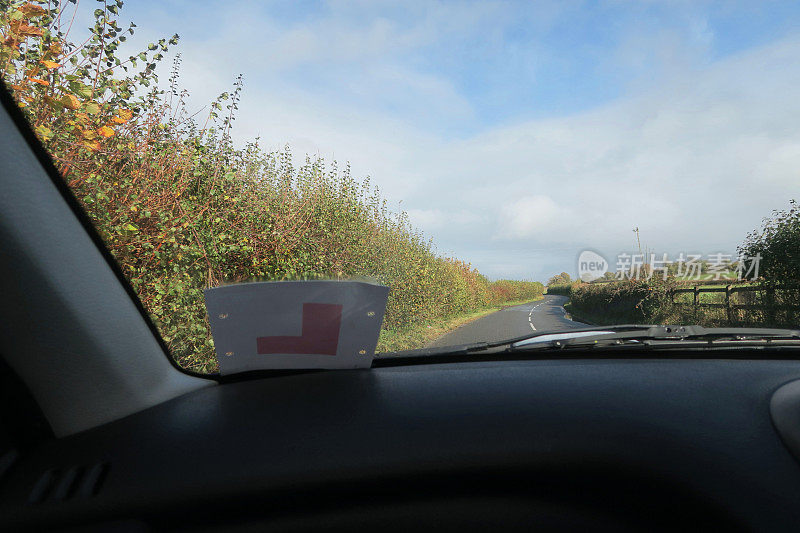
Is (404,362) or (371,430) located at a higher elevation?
(404,362)

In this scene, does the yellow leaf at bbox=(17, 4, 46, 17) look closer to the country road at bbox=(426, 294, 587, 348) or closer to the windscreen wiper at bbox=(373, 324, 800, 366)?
the windscreen wiper at bbox=(373, 324, 800, 366)

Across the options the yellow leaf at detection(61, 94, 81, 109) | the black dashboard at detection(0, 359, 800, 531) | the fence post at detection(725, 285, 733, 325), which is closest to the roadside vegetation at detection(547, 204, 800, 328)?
the fence post at detection(725, 285, 733, 325)

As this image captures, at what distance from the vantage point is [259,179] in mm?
5758

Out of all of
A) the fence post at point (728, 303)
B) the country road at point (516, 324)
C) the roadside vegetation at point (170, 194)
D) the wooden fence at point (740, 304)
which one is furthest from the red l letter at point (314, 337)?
the country road at point (516, 324)

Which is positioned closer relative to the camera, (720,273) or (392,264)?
(720,273)

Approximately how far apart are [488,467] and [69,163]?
2705 mm

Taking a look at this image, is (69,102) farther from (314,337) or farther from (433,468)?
(433,468)

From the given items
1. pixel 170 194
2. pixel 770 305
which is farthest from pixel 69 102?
pixel 770 305

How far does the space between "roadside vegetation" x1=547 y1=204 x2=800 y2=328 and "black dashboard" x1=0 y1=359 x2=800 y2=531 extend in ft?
9.19

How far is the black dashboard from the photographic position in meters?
1.18

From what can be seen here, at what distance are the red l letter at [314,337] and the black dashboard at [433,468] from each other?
0.27 m

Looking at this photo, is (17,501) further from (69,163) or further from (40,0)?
(40,0)

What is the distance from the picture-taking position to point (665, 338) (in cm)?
186

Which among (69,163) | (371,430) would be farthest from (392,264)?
(371,430)
